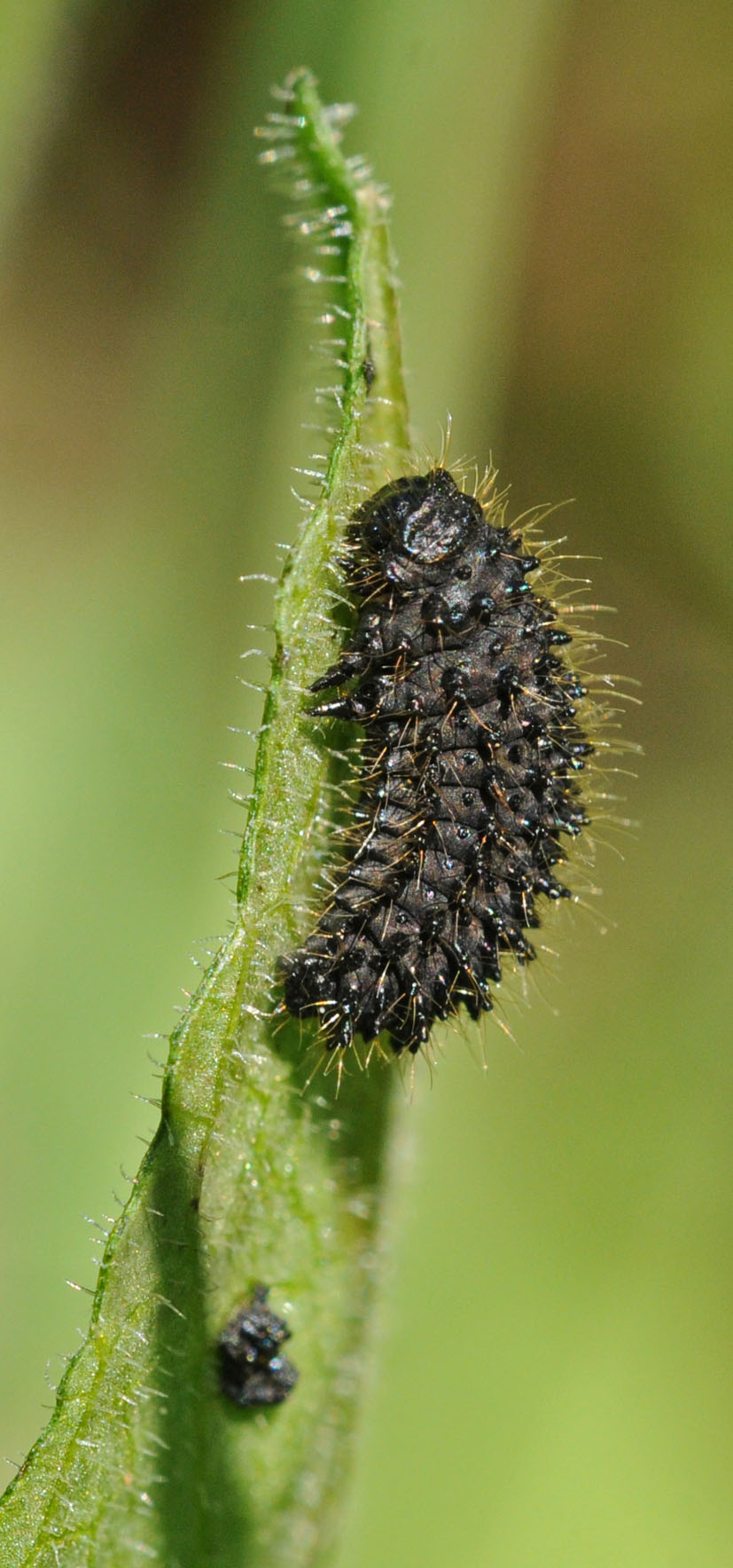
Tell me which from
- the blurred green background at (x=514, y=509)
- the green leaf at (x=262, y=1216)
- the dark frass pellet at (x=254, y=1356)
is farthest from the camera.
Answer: the blurred green background at (x=514, y=509)

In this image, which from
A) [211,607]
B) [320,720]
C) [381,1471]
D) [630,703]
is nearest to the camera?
[320,720]

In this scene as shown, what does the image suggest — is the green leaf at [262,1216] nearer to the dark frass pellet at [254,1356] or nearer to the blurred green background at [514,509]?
the dark frass pellet at [254,1356]

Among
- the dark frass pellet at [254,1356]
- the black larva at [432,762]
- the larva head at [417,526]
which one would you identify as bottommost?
the dark frass pellet at [254,1356]

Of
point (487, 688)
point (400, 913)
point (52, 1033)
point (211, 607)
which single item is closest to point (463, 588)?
point (487, 688)

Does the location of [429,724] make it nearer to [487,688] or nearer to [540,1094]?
[487,688]

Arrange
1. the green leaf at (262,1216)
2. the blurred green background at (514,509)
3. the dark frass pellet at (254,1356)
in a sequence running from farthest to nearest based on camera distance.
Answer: the blurred green background at (514,509), the dark frass pellet at (254,1356), the green leaf at (262,1216)

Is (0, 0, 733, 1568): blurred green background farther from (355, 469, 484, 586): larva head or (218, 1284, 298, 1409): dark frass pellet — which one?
(355, 469, 484, 586): larva head

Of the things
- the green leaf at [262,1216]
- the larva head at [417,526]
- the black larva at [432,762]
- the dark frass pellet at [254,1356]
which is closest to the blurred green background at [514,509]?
the green leaf at [262,1216]
